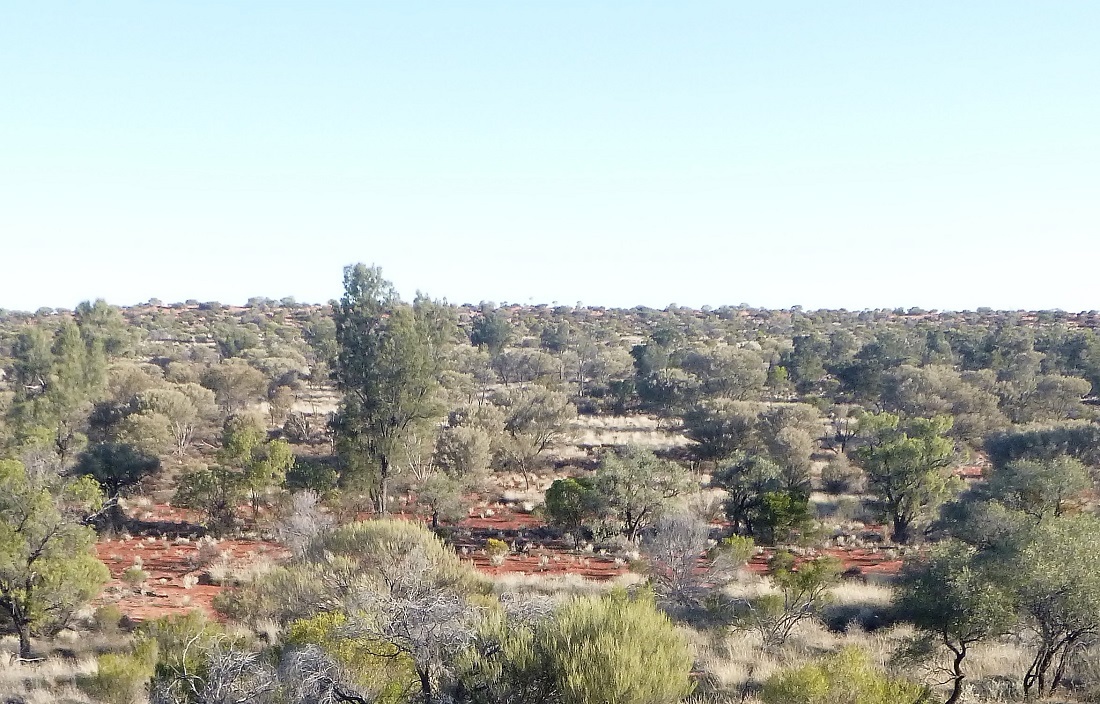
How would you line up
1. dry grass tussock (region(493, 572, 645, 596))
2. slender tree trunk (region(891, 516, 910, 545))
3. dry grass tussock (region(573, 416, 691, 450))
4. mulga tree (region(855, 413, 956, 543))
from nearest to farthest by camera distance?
dry grass tussock (region(493, 572, 645, 596))
slender tree trunk (region(891, 516, 910, 545))
mulga tree (region(855, 413, 956, 543))
dry grass tussock (region(573, 416, 691, 450))

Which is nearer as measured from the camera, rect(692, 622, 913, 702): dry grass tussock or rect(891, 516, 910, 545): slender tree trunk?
rect(692, 622, 913, 702): dry grass tussock

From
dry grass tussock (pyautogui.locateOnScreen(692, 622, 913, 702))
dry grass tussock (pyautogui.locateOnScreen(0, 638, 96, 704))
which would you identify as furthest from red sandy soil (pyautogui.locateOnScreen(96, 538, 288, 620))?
dry grass tussock (pyautogui.locateOnScreen(692, 622, 913, 702))

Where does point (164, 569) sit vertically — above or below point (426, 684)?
below

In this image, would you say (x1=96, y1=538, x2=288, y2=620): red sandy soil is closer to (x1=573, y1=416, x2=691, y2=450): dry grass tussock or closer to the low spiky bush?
the low spiky bush

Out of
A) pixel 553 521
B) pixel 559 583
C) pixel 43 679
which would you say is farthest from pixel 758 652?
pixel 553 521

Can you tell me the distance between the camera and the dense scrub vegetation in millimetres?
8047

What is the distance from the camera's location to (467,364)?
57.0 meters

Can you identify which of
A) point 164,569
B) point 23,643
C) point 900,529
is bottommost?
point 164,569

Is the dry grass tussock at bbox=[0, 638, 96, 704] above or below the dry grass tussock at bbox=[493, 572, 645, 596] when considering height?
above

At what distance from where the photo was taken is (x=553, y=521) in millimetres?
23969

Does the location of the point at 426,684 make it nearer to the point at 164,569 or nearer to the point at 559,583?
the point at 559,583

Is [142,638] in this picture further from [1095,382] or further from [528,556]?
[1095,382]

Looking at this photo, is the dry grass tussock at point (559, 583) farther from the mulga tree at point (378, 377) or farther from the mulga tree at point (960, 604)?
the mulga tree at point (378, 377)

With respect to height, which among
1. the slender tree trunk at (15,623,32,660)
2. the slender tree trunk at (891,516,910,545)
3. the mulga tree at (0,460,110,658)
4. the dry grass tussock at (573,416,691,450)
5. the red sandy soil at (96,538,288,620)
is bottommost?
the red sandy soil at (96,538,288,620)
